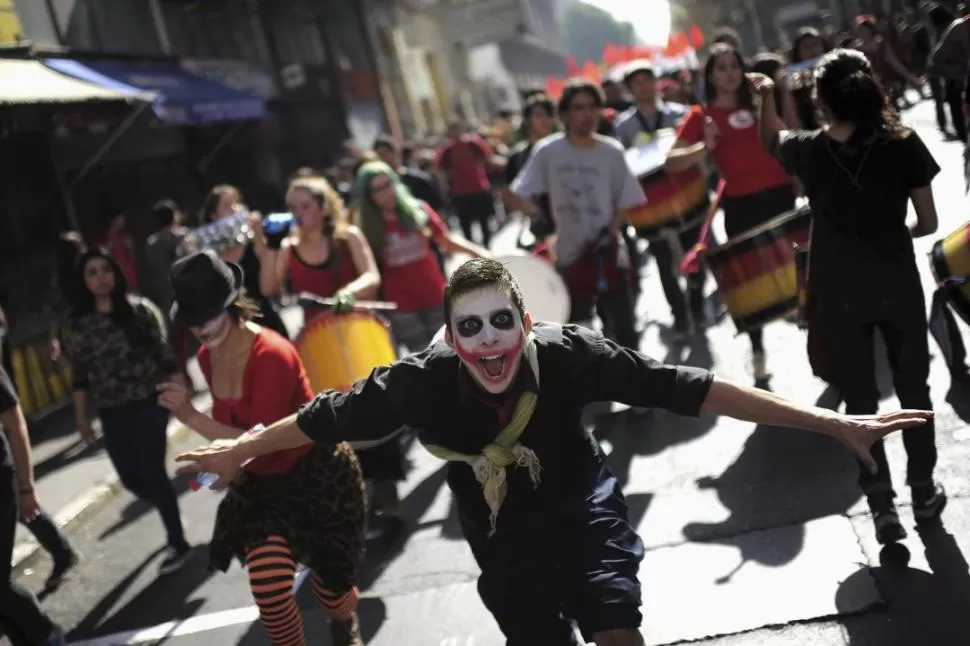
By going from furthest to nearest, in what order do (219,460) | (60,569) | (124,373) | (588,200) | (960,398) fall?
(588,200) → (60,569) → (124,373) → (960,398) → (219,460)

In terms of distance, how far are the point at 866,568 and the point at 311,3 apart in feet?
90.6

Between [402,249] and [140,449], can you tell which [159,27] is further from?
[140,449]

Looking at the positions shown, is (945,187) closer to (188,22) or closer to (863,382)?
(863,382)

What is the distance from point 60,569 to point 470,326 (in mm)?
4152

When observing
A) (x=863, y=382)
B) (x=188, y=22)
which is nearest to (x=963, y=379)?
(x=863, y=382)

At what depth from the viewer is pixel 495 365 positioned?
3230 millimetres

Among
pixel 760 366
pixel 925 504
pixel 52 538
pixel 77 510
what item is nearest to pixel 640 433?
pixel 760 366

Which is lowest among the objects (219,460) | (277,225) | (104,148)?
(219,460)

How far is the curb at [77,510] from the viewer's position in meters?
6.83

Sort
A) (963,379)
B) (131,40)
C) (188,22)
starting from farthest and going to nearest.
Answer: (188,22)
(131,40)
(963,379)

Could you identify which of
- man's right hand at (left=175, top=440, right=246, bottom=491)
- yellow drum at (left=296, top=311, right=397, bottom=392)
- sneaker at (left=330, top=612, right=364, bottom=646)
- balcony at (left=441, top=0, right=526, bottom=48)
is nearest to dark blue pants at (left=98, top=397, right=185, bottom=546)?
yellow drum at (left=296, top=311, right=397, bottom=392)

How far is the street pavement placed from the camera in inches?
160

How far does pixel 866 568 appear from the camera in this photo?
→ 4.27 m

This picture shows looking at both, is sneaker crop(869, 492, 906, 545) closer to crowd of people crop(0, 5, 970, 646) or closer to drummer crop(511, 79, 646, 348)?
crowd of people crop(0, 5, 970, 646)
